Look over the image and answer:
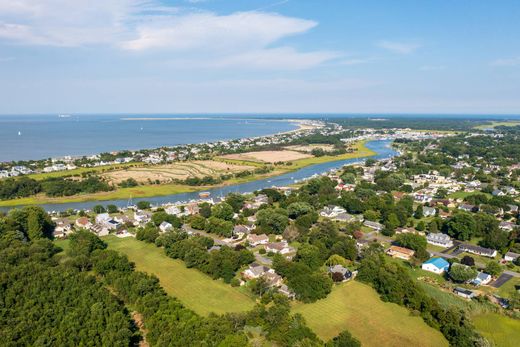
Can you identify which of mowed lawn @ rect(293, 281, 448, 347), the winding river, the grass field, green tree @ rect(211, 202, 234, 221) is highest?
green tree @ rect(211, 202, 234, 221)

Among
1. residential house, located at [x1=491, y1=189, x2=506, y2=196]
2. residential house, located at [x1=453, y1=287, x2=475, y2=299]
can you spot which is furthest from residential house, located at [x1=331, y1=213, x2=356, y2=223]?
residential house, located at [x1=491, y1=189, x2=506, y2=196]

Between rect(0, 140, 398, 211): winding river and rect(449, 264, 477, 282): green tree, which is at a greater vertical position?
rect(449, 264, 477, 282): green tree

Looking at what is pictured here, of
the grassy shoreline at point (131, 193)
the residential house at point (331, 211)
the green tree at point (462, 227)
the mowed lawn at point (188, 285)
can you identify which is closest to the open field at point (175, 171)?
the grassy shoreline at point (131, 193)

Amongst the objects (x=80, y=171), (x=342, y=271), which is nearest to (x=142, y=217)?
(x=342, y=271)

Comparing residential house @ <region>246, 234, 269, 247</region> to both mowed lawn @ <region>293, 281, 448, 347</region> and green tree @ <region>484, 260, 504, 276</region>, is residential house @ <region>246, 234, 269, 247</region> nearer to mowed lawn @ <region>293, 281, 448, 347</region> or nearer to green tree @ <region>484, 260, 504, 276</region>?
mowed lawn @ <region>293, 281, 448, 347</region>

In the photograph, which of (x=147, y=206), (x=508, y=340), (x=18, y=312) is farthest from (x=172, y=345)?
(x=147, y=206)

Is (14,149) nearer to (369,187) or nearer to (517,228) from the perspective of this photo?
(369,187)
